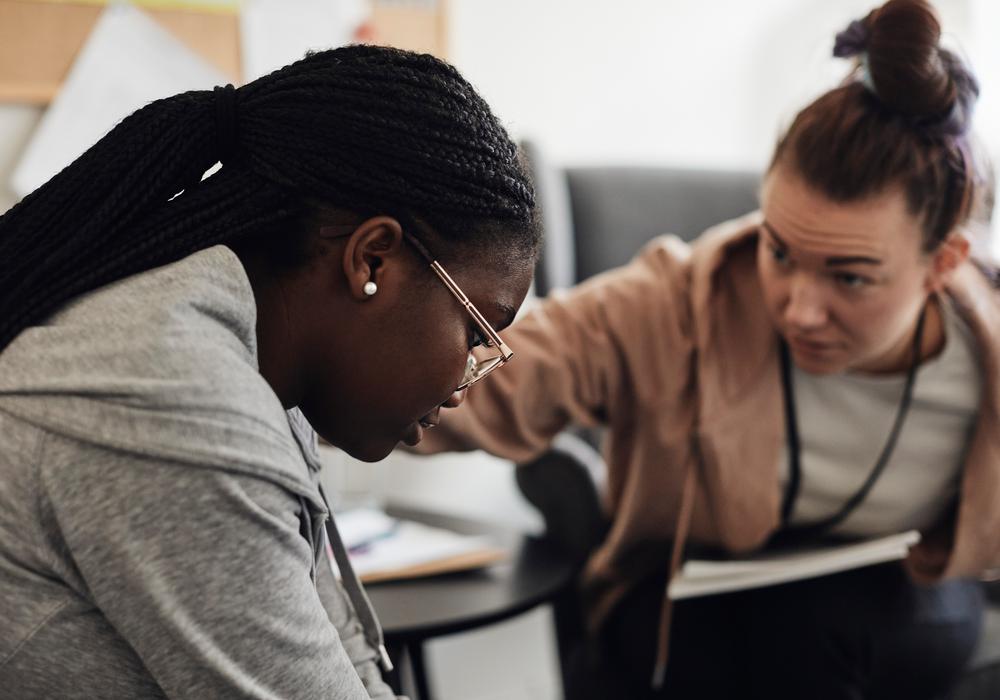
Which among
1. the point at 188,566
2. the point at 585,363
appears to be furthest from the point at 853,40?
the point at 188,566

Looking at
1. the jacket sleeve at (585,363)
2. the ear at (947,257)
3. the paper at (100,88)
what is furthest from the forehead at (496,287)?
the paper at (100,88)

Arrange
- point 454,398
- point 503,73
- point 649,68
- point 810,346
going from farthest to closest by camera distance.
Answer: point 649,68 < point 503,73 < point 810,346 < point 454,398

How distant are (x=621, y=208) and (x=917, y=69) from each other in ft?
2.50

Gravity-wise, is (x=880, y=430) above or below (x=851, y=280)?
below

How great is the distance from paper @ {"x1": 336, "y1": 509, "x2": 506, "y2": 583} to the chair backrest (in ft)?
1.61

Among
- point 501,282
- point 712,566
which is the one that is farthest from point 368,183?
point 712,566

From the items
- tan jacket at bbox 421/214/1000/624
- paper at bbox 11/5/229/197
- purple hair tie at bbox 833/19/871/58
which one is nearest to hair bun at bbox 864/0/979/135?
purple hair tie at bbox 833/19/871/58

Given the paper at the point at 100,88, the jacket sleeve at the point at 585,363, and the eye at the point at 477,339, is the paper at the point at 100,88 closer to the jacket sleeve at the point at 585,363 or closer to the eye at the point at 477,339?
the jacket sleeve at the point at 585,363

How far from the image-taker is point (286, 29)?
1616 mm

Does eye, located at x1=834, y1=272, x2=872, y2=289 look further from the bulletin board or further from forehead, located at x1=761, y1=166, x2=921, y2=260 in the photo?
the bulletin board

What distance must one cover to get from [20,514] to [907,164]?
0.97 metres

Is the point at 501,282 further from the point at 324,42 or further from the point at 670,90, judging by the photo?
the point at 670,90

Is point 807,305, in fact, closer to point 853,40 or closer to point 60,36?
point 853,40

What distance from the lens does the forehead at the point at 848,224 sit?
1.15m
